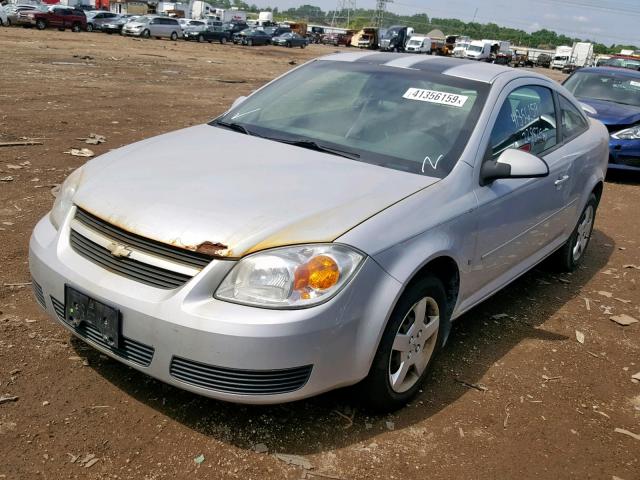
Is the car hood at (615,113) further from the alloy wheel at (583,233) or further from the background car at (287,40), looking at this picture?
the background car at (287,40)

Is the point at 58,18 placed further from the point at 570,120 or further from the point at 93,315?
the point at 93,315

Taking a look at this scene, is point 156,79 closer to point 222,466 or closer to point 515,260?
point 515,260

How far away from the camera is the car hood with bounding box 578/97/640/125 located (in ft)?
30.8

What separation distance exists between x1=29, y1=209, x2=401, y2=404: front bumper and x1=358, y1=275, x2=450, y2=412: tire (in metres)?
0.13

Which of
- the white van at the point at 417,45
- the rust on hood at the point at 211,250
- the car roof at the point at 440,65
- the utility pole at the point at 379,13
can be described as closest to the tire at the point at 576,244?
the car roof at the point at 440,65

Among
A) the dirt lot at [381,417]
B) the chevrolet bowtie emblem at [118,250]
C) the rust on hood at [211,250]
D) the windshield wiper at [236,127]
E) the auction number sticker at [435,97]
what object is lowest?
the dirt lot at [381,417]

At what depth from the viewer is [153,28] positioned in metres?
42.8

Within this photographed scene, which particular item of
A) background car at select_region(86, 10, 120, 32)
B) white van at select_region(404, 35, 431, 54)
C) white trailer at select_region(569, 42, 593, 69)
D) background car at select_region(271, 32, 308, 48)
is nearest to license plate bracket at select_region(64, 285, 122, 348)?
background car at select_region(86, 10, 120, 32)

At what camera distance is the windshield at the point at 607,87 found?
10305 millimetres

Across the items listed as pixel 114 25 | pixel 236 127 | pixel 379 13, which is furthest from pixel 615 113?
pixel 379 13

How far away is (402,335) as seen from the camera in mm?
3008

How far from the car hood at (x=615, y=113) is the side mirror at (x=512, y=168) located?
6327 mm

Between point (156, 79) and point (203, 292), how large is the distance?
52.0ft

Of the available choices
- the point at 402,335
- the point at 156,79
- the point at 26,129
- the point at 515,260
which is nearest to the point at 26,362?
the point at 402,335
